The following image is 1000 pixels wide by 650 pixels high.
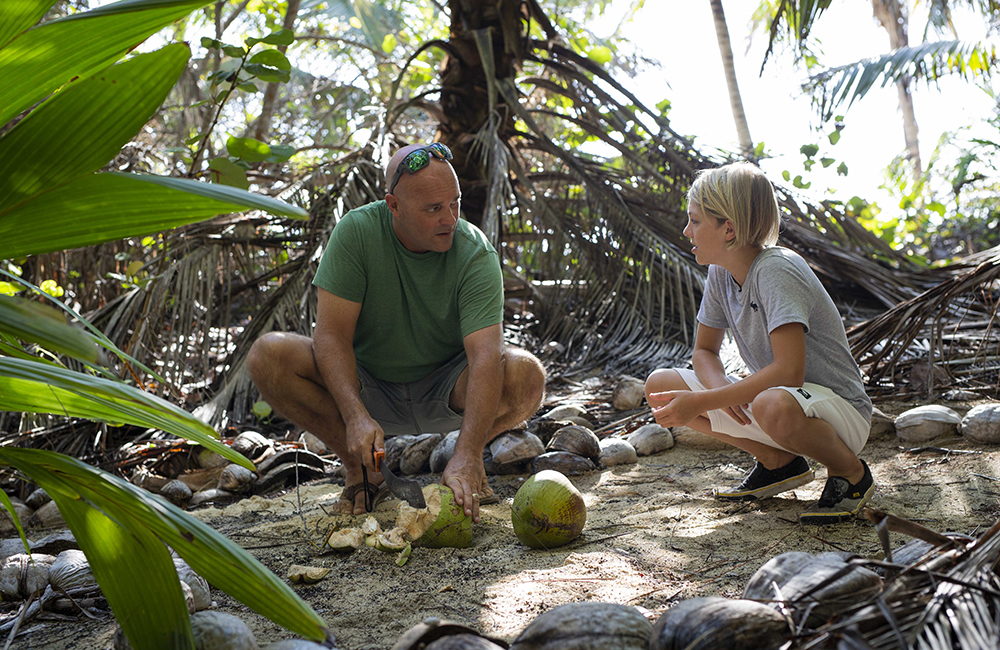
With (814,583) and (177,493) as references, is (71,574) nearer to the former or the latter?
(177,493)

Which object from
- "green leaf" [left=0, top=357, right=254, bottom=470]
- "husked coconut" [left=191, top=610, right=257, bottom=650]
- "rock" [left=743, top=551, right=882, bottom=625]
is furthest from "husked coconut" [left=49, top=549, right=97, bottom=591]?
"rock" [left=743, top=551, right=882, bottom=625]

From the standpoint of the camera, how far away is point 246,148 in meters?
2.70

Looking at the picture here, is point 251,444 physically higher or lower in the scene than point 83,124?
lower

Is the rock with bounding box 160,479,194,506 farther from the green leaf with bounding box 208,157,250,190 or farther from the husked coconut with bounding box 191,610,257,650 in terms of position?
the husked coconut with bounding box 191,610,257,650

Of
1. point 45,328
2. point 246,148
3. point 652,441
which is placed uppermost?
point 246,148

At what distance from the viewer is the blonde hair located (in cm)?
186

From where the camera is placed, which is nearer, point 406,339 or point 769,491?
point 769,491

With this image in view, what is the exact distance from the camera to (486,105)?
4285mm

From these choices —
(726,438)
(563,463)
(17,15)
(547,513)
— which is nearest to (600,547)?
(547,513)

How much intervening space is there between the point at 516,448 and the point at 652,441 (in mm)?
519

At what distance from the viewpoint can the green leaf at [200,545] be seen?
756 millimetres

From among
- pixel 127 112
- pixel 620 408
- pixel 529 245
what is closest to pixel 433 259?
pixel 620 408

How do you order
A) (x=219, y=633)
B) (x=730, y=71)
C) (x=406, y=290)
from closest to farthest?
(x=219, y=633) → (x=406, y=290) → (x=730, y=71)

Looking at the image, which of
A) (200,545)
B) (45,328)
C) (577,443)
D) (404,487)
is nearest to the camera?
(45,328)
